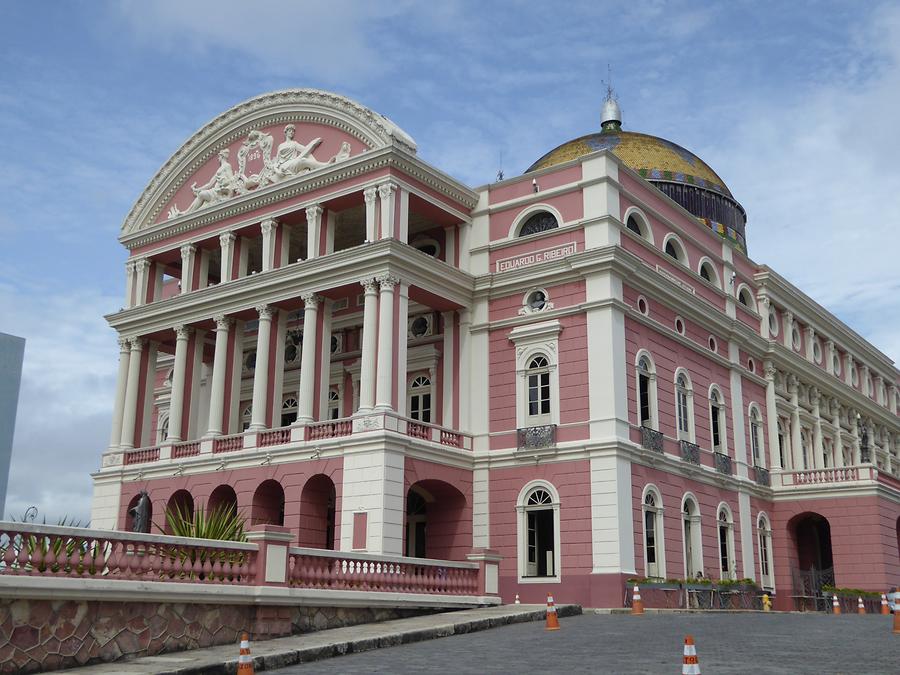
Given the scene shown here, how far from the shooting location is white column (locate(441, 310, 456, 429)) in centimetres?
2967

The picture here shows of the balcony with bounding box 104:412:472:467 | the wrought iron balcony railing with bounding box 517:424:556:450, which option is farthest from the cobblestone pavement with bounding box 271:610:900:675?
the balcony with bounding box 104:412:472:467

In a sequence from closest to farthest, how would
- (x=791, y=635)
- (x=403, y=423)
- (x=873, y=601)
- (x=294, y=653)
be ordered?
(x=294, y=653) → (x=791, y=635) → (x=403, y=423) → (x=873, y=601)

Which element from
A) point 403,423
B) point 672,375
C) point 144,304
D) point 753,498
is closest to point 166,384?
point 144,304

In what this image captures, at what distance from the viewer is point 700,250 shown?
3484 cm

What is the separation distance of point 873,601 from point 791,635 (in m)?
18.3

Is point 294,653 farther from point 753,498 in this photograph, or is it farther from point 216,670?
point 753,498

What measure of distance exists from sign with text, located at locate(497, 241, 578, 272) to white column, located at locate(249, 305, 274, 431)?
23.4ft

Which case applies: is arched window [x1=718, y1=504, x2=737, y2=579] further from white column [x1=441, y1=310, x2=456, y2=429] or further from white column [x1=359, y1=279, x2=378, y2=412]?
white column [x1=359, y1=279, x2=378, y2=412]

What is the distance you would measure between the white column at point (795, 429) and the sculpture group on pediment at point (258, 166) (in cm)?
2044

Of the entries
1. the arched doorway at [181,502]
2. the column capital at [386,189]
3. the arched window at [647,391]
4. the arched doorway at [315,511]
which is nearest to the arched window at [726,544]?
the arched window at [647,391]

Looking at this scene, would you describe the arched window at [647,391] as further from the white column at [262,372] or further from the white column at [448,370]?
the white column at [262,372]

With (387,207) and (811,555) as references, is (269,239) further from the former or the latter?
(811,555)

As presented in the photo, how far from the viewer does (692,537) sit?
3048 cm

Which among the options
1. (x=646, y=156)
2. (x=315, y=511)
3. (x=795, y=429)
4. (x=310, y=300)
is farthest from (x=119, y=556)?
(x=646, y=156)
